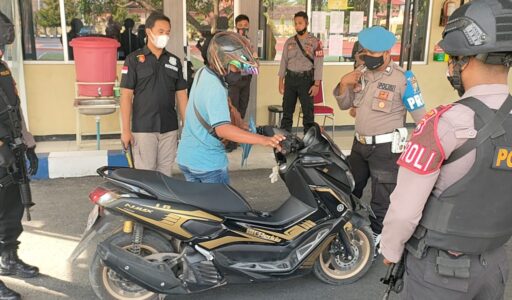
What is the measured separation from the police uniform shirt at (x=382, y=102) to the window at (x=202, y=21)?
3.75 m

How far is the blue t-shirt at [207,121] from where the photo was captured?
2.97 metres

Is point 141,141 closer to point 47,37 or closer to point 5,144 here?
point 5,144

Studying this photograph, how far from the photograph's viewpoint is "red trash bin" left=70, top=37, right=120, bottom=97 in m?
5.80

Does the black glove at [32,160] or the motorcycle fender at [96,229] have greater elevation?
the black glove at [32,160]

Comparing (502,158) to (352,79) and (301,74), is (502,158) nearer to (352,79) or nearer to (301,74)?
(352,79)

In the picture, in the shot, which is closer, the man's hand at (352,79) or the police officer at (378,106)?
the police officer at (378,106)

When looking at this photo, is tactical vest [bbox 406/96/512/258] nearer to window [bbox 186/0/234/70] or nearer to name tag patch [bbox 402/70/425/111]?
name tag patch [bbox 402/70/425/111]

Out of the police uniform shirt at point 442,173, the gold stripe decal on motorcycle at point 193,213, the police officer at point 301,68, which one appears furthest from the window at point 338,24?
the police uniform shirt at point 442,173

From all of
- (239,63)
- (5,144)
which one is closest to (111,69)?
(5,144)

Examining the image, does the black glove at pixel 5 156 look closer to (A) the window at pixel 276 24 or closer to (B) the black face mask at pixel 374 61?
Result: (B) the black face mask at pixel 374 61

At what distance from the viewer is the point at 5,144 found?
311cm

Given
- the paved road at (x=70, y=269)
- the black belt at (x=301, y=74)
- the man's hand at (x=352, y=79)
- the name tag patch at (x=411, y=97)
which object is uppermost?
the man's hand at (x=352, y=79)

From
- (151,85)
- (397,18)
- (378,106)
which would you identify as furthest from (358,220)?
(397,18)

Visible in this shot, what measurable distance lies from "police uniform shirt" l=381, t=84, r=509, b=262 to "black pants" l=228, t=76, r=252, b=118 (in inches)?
200
